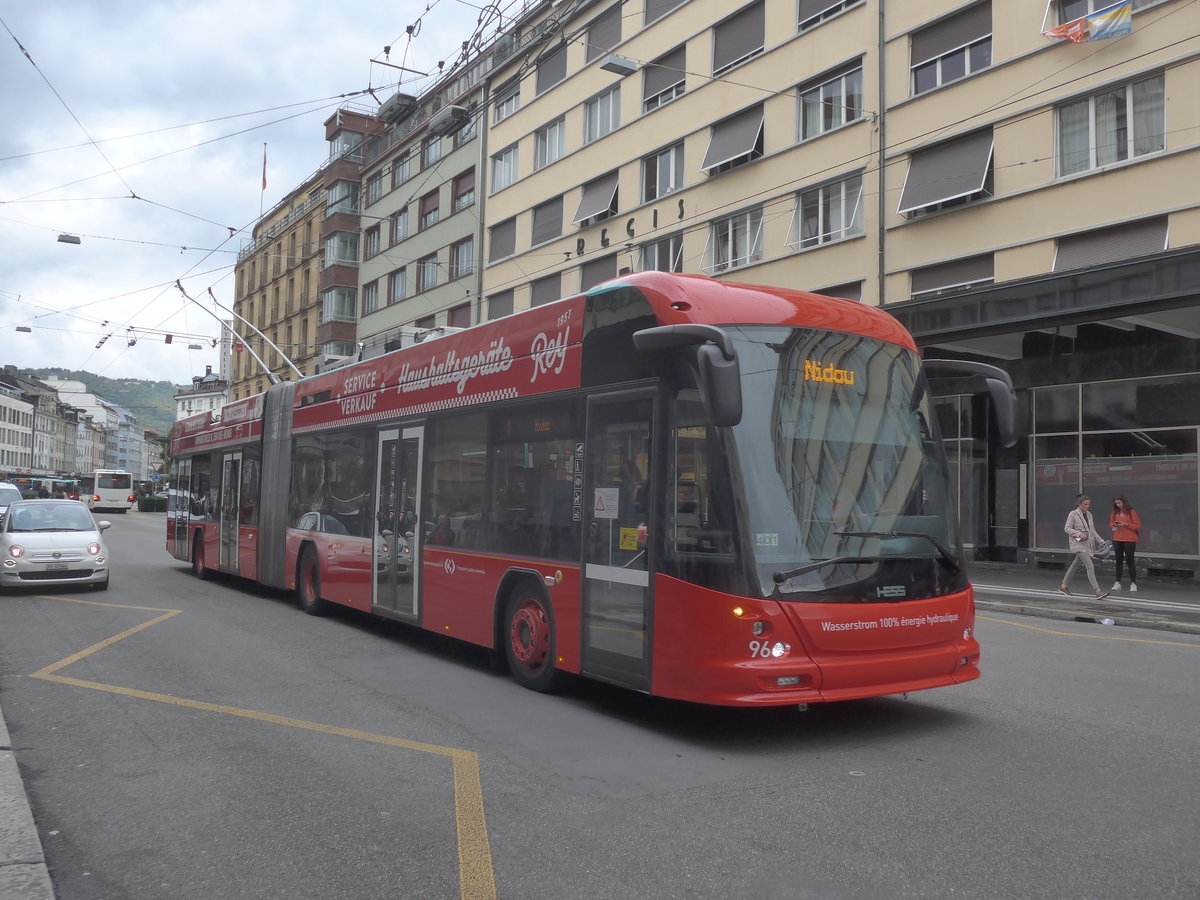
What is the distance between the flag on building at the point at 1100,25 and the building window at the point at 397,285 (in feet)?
100

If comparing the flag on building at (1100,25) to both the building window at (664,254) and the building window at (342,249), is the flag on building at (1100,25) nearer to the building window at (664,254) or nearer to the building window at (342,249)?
the building window at (664,254)

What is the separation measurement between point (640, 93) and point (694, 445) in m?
26.2

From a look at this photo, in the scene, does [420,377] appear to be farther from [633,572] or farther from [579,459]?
[633,572]

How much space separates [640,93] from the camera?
30.4m

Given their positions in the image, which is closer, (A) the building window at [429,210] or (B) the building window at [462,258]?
(B) the building window at [462,258]

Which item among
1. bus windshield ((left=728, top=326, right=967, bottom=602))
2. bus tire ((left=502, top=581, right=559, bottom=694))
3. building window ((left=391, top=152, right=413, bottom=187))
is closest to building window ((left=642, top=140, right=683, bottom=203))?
building window ((left=391, top=152, right=413, bottom=187))

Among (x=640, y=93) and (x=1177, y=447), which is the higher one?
(x=640, y=93)

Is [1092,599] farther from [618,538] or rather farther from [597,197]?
[597,197]

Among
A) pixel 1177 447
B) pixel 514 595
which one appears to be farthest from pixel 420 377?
pixel 1177 447

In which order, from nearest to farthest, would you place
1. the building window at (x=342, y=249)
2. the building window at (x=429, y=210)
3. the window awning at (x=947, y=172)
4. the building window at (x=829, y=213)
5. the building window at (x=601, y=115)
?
the window awning at (x=947, y=172) < the building window at (x=829, y=213) < the building window at (x=601, y=115) < the building window at (x=429, y=210) < the building window at (x=342, y=249)

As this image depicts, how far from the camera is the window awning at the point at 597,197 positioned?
103 ft

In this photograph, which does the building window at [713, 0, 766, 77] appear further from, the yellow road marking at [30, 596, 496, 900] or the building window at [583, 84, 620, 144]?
the yellow road marking at [30, 596, 496, 900]

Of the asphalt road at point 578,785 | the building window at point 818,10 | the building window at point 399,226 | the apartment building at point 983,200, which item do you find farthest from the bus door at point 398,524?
the building window at point 399,226

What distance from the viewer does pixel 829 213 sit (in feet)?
79.8
